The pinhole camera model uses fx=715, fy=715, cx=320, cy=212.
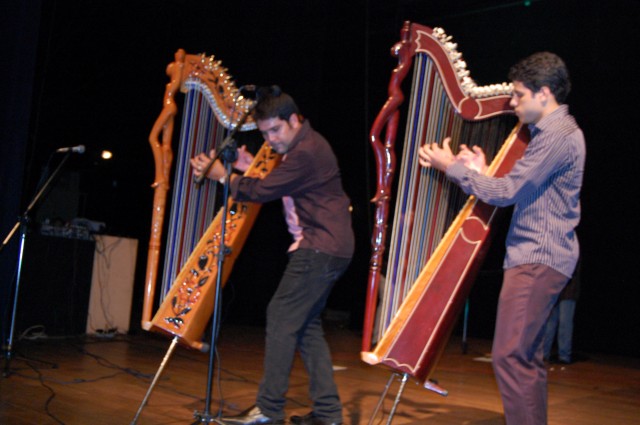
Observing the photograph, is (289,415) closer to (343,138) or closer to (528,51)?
(528,51)

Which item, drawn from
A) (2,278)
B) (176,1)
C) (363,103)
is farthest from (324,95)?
(2,278)

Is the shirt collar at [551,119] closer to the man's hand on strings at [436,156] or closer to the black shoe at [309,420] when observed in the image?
the man's hand on strings at [436,156]

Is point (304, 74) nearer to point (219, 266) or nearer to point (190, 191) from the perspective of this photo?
point (190, 191)

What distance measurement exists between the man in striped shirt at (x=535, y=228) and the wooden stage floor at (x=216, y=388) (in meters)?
1.23

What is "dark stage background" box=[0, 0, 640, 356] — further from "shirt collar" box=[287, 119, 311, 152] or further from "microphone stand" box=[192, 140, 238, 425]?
"microphone stand" box=[192, 140, 238, 425]

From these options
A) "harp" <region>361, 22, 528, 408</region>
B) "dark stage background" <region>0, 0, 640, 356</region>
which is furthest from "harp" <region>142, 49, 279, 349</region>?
"dark stage background" <region>0, 0, 640, 356</region>

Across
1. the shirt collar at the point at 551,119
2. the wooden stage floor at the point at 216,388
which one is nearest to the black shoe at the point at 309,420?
the wooden stage floor at the point at 216,388

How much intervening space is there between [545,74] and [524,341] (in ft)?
2.85

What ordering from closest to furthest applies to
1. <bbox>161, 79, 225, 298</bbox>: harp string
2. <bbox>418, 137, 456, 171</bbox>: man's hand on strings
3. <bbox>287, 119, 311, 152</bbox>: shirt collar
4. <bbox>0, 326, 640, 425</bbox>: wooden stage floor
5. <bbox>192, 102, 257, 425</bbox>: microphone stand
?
<bbox>418, 137, 456, 171</bbox>: man's hand on strings → <bbox>192, 102, 257, 425</bbox>: microphone stand → <bbox>287, 119, 311, 152</bbox>: shirt collar → <bbox>161, 79, 225, 298</bbox>: harp string → <bbox>0, 326, 640, 425</bbox>: wooden stage floor

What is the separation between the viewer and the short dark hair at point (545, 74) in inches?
92.4

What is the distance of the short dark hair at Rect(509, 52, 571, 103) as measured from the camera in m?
2.35

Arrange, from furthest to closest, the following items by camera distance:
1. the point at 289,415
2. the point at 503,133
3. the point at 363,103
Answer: the point at 363,103 < the point at 289,415 < the point at 503,133

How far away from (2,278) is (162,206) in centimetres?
257

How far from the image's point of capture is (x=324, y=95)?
993cm
